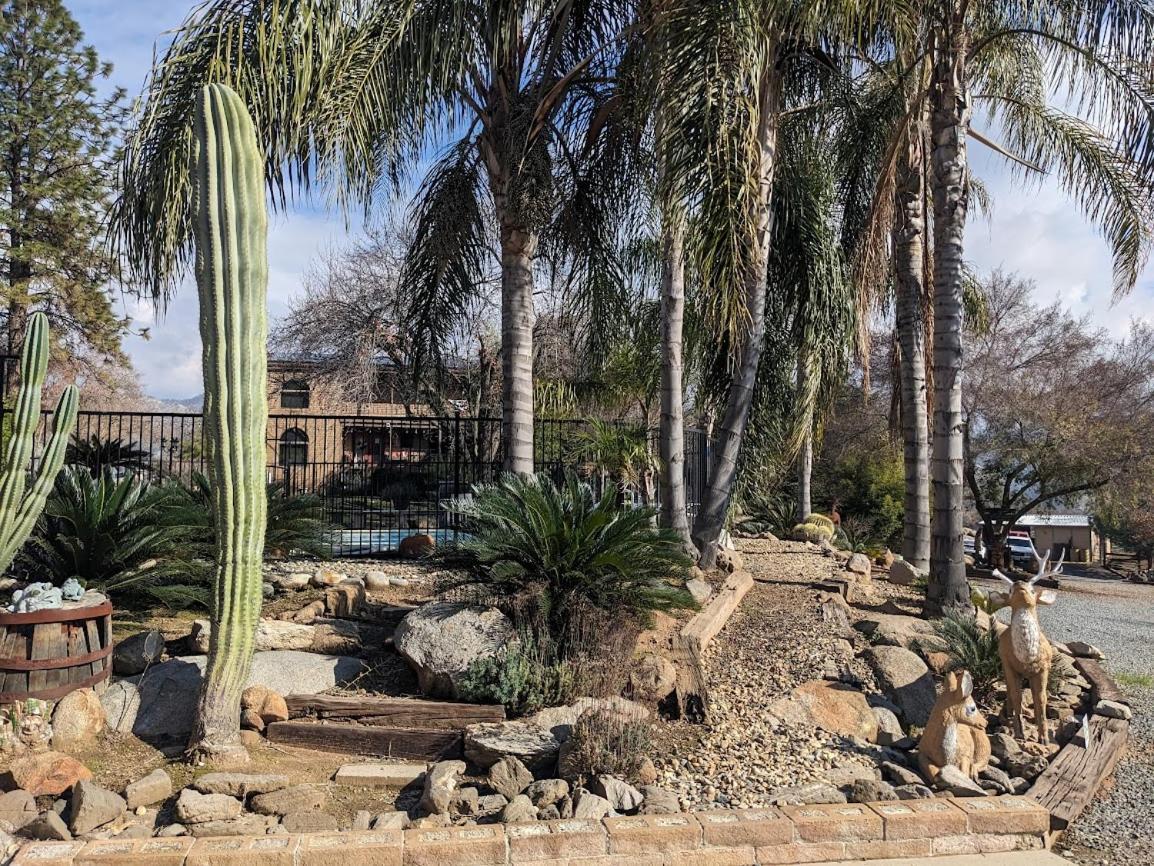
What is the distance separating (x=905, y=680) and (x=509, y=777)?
10.4ft

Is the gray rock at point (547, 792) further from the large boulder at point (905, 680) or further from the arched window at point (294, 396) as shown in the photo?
the arched window at point (294, 396)

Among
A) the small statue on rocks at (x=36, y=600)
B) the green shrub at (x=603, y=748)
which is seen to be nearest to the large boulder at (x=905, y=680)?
the green shrub at (x=603, y=748)

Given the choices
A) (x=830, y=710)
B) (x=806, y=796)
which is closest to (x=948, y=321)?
(x=830, y=710)

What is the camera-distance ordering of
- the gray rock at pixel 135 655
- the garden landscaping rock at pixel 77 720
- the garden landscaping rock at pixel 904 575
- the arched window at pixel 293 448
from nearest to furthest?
the garden landscaping rock at pixel 77 720 < the gray rock at pixel 135 655 < the garden landscaping rock at pixel 904 575 < the arched window at pixel 293 448

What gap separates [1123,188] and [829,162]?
356 cm

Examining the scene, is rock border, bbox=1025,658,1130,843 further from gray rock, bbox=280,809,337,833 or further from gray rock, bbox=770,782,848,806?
gray rock, bbox=280,809,337,833

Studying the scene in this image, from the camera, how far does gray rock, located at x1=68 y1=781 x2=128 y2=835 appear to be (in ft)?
12.8

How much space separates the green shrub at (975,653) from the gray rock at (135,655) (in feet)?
18.0

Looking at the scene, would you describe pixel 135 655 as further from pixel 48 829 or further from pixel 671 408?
pixel 671 408

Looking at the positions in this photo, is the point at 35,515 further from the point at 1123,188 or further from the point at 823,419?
the point at 1123,188

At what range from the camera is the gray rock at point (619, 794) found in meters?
4.12

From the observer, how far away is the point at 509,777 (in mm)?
4395

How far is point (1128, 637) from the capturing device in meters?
9.94

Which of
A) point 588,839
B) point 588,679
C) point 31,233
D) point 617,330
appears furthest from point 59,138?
point 588,839
